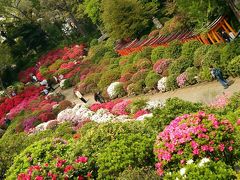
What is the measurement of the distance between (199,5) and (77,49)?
98.0ft

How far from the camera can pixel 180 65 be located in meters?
24.6

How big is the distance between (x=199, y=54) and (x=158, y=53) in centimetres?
581

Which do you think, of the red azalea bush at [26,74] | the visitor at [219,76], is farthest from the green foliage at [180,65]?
the red azalea bush at [26,74]

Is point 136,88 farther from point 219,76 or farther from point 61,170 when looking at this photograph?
point 61,170

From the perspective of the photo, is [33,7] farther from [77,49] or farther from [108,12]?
[108,12]

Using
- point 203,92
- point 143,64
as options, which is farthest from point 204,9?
point 203,92

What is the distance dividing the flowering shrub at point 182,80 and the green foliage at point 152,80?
236cm

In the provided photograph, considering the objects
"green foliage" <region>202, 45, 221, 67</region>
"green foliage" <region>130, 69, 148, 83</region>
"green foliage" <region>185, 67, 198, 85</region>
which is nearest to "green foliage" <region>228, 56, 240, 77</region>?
"green foliage" <region>202, 45, 221, 67</region>

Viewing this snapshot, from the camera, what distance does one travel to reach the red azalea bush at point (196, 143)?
915 cm

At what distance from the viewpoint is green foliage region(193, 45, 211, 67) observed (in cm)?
2358

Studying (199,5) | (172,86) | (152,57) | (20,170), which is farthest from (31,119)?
(20,170)

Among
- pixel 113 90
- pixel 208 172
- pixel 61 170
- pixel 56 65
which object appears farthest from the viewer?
pixel 56 65

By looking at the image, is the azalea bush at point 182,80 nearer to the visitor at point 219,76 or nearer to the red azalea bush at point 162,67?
the red azalea bush at point 162,67

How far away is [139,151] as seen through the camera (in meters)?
10.5
